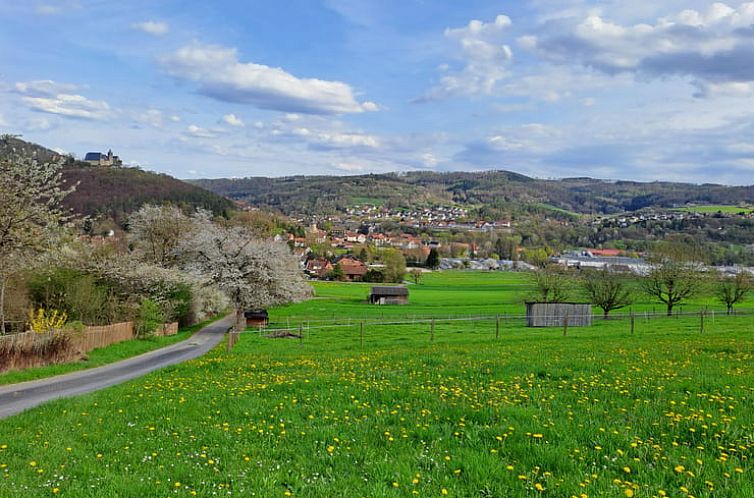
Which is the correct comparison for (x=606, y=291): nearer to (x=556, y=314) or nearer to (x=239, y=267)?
(x=556, y=314)

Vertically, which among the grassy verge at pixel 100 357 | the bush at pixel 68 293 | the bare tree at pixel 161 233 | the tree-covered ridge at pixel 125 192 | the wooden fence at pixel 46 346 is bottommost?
the grassy verge at pixel 100 357

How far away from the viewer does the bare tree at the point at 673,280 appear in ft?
198

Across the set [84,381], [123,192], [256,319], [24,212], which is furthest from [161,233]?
[123,192]


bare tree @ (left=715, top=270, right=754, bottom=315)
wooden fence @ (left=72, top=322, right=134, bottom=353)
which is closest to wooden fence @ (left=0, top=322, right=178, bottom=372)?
wooden fence @ (left=72, top=322, right=134, bottom=353)

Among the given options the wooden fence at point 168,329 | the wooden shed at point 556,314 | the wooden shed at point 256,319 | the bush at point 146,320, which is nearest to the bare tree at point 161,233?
the wooden shed at point 256,319

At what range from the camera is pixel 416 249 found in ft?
646

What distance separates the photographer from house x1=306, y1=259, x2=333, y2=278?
130 meters

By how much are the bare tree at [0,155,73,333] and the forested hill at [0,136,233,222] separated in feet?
331

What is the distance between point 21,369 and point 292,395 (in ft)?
54.0

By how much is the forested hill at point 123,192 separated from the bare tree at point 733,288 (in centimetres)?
10179

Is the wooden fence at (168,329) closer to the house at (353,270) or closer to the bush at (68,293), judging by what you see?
the bush at (68,293)

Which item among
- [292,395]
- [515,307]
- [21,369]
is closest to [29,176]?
[21,369]

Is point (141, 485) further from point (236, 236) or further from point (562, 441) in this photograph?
point (236, 236)

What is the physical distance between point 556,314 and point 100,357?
124 ft
